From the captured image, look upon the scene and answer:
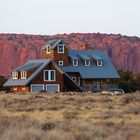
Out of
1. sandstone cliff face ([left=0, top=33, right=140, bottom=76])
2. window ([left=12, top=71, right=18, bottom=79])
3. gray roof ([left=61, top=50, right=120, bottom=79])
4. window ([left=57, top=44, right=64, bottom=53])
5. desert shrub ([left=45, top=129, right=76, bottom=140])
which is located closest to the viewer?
desert shrub ([left=45, top=129, right=76, bottom=140])

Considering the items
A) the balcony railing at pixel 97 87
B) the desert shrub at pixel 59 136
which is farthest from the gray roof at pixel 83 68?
the desert shrub at pixel 59 136

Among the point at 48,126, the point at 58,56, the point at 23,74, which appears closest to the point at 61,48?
the point at 58,56

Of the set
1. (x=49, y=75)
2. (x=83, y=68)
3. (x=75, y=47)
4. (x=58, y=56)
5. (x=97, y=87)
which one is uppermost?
(x=75, y=47)

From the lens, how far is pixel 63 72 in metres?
66.6

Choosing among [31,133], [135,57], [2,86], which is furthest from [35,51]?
[31,133]

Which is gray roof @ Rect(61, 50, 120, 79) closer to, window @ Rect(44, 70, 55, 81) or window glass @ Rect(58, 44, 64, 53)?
window glass @ Rect(58, 44, 64, 53)

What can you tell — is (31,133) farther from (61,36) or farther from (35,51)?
(61,36)

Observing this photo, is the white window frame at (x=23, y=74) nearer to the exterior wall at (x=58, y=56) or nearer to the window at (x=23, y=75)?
the window at (x=23, y=75)

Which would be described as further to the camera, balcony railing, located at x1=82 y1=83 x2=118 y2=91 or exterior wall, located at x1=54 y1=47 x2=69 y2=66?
exterior wall, located at x1=54 y1=47 x2=69 y2=66

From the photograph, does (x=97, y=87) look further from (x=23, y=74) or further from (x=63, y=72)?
(x=23, y=74)

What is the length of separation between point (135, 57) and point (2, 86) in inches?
2787

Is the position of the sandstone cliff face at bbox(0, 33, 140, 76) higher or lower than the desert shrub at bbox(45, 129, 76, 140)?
higher

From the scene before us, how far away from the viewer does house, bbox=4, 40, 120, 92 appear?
6606 centimetres

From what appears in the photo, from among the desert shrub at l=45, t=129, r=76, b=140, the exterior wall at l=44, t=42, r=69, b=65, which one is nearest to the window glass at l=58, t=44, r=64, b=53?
the exterior wall at l=44, t=42, r=69, b=65
